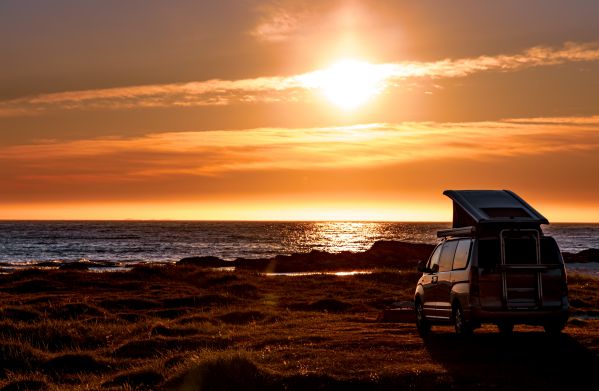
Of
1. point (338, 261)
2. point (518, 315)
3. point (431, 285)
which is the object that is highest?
point (431, 285)

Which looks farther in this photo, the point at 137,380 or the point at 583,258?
the point at 583,258

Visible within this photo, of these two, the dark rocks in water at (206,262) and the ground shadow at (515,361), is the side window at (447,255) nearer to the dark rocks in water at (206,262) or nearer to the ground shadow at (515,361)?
the ground shadow at (515,361)

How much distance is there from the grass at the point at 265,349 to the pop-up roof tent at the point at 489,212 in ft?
8.78

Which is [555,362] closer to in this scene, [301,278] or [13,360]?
[13,360]

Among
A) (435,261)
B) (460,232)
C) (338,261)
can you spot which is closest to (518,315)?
(460,232)

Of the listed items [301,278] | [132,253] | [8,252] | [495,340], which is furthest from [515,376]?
[8,252]

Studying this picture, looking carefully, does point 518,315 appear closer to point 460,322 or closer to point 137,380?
point 460,322

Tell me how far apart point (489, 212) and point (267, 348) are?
6100 millimetres

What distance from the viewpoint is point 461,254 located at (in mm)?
17750

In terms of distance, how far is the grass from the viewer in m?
13.8

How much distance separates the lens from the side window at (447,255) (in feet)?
60.6

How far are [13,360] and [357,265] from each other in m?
60.8

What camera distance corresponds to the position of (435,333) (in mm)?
20234

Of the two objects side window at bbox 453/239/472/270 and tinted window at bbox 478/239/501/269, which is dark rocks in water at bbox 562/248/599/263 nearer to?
side window at bbox 453/239/472/270
